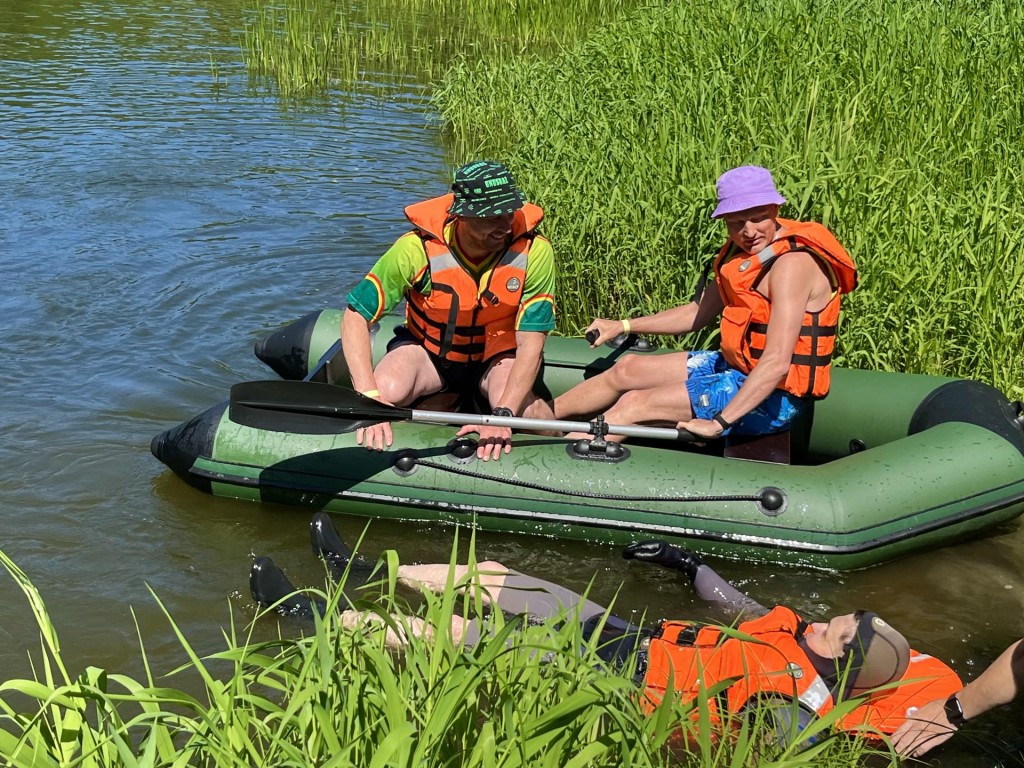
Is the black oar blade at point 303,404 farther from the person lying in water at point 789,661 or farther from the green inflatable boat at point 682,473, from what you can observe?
the person lying in water at point 789,661

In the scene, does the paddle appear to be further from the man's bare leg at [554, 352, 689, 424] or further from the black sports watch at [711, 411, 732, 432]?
the man's bare leg at [554, 352, 689, 424]

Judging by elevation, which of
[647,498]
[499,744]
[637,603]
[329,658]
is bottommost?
[637,603]

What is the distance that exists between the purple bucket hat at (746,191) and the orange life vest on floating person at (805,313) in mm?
147

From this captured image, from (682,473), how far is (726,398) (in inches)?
12.2

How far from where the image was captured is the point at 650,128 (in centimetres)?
570

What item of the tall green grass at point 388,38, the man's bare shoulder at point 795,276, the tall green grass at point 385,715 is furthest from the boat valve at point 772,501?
the tall green grass at point 388,38

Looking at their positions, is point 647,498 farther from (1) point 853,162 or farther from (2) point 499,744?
(1) point 853,162

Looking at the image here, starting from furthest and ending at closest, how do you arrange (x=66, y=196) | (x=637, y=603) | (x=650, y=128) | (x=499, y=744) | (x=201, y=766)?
(x=66, y=196), (x=650, y=128), (x=637, y=603), (x=201, y=766), (x=499, y=744)

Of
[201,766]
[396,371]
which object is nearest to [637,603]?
[396,371]

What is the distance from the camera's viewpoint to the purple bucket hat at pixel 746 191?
11.9 ft

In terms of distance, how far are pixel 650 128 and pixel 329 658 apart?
13.8 ft

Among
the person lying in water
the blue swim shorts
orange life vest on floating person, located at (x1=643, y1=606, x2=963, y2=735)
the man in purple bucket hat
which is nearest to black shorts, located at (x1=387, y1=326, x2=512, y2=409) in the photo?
the man in purple bucket hat

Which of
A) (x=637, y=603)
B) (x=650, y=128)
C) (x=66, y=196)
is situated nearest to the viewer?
(x=637, y=603)

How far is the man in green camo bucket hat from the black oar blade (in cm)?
8
